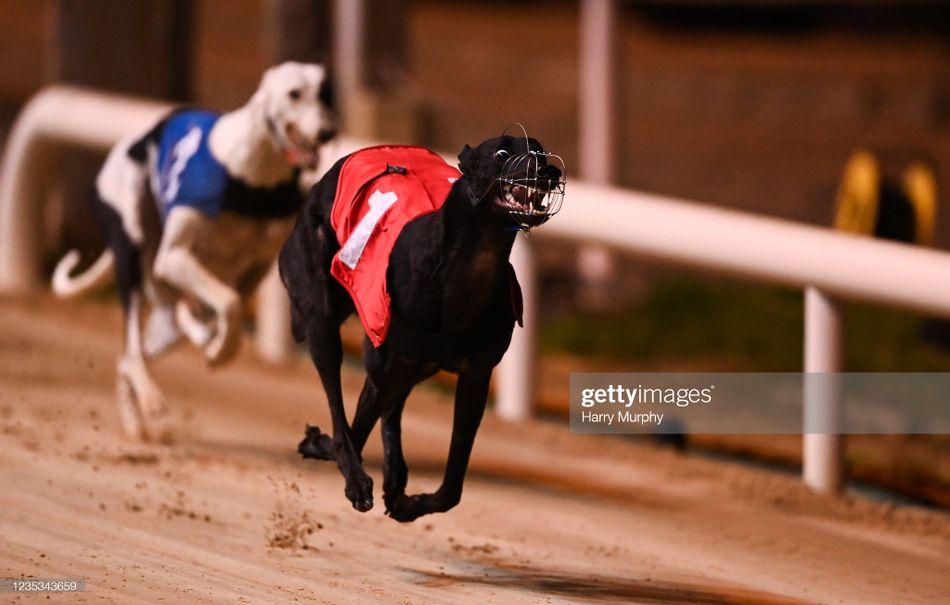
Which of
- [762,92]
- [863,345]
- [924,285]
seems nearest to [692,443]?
[924,285]

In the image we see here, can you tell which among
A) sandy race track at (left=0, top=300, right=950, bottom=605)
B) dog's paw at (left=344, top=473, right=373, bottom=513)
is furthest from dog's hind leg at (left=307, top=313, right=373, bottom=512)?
sandy race track at (left=0, top=300, right=950, bottom=605)

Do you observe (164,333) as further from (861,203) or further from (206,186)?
(861,203)

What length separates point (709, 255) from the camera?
6621mm

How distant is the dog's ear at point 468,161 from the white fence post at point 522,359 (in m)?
2.64

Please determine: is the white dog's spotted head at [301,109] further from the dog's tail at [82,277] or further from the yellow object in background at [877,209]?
the yellow object in background at [877,209]

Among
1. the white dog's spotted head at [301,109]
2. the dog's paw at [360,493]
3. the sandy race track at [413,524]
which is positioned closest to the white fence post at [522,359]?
the sandy race track at [413,524]

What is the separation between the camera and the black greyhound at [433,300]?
4.38 m

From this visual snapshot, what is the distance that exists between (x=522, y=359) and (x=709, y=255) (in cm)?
97

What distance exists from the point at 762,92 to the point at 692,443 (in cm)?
901

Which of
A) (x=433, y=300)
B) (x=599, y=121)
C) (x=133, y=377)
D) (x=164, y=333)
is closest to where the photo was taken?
(x=433, y=300)

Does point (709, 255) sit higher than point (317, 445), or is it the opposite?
point (709, 255)

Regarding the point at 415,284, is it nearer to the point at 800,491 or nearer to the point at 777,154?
the point at 800,491

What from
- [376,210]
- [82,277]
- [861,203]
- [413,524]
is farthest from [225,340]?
[861,203]

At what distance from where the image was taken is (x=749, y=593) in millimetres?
5207
